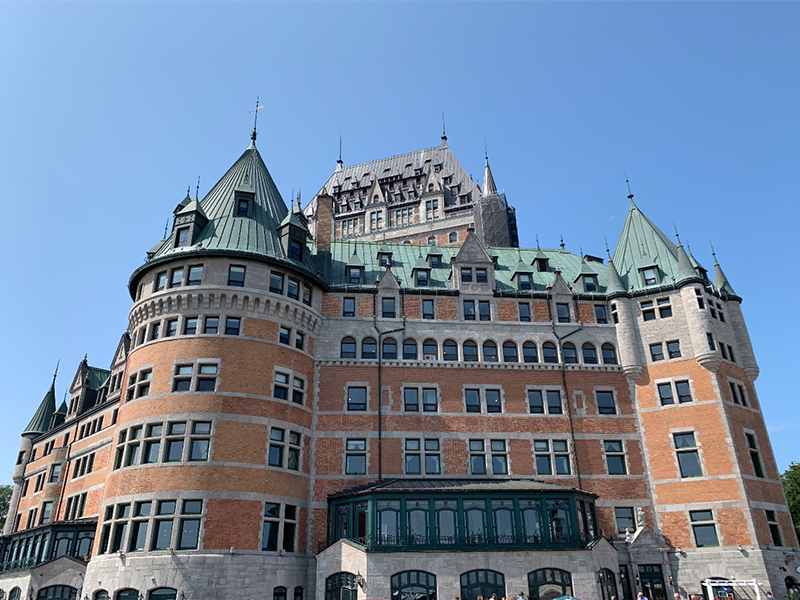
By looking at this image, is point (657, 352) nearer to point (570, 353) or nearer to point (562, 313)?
point (570, 353)

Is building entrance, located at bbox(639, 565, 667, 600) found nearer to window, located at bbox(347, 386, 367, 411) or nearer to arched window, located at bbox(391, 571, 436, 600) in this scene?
arched window, located at bbox(391, 571, 436, 600)

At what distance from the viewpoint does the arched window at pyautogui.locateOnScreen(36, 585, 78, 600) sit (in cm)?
4019

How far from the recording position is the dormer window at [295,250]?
40.8 m

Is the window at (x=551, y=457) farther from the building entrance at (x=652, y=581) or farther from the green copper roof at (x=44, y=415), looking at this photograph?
the green copper roof at (x=44, y=415)

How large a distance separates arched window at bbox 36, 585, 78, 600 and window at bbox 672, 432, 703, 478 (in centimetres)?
3829

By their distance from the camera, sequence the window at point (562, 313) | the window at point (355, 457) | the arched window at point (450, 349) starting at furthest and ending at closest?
1. the window at point (562, 313)
2. the arched window at point (450, 349)
3. the window at point (355, 457)

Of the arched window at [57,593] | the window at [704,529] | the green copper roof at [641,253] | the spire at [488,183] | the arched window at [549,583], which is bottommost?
the arched window at [549,583]

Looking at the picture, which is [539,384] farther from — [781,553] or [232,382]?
[232,382]

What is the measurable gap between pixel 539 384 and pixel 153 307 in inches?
957

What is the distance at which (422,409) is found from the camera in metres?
39.3

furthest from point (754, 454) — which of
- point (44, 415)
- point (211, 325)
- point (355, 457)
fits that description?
point (44, 415)

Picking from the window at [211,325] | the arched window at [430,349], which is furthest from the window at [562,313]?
the window at [211,325]

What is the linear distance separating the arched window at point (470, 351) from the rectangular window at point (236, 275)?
14779mm

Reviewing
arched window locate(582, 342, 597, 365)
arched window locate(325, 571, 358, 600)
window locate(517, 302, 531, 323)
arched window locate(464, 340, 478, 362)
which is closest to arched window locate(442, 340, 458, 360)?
arched window locate(464, 340, 478, 362)
